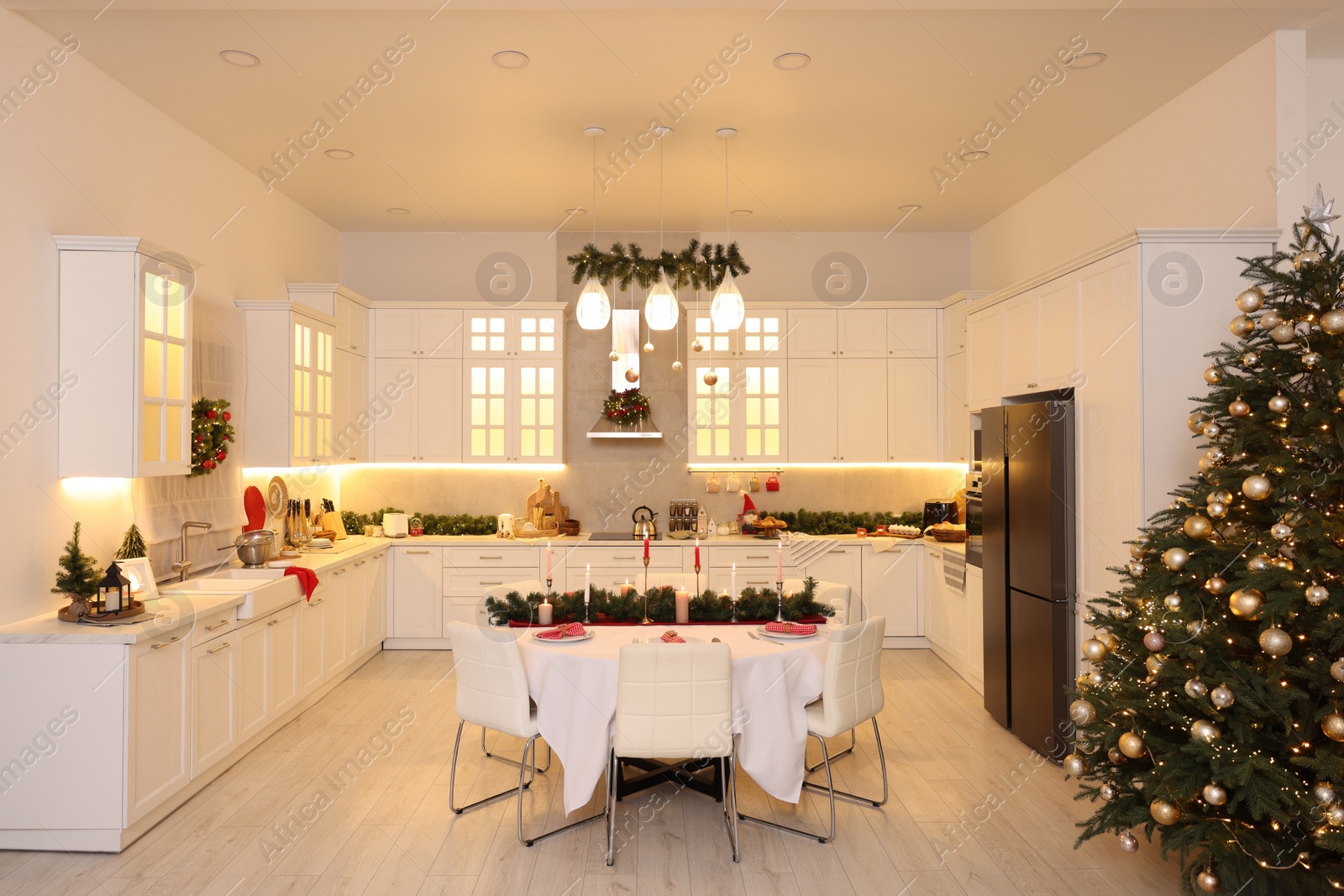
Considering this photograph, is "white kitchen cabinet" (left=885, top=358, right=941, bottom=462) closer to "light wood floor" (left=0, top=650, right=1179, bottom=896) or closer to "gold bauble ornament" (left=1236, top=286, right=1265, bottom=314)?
"light wood floor" (left=0, top=650, right=1179, bottom=896)

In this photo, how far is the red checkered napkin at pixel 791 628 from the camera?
12.5 ft

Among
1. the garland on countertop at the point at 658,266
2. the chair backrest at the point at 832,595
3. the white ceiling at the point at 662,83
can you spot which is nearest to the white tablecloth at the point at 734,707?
the chair backrest at the point at 832,595

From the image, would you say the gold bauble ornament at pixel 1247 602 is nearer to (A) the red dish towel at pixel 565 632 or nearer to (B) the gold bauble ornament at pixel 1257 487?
(B) the gold bauble ornament at pixel 1257 487

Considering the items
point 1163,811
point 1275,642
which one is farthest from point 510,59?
point 1163,811

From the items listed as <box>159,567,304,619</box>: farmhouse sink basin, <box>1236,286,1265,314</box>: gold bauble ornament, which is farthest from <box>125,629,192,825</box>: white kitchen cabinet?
<box>1236,286,1265,314</box>: gold bauble ornament

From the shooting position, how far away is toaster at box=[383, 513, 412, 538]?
6715 mm

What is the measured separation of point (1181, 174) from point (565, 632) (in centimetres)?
389

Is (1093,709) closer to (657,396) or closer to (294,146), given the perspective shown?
(657,396)

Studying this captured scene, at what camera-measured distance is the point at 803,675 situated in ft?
11.8

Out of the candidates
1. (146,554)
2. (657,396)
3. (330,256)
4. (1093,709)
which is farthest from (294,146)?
(1093,709)

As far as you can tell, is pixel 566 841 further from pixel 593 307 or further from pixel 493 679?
pixel 593 307

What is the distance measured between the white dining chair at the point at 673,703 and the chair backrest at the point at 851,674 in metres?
0.49

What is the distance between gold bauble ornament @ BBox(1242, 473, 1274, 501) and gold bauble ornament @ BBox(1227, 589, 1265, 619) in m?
0.30

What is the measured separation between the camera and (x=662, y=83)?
4.18 metres
